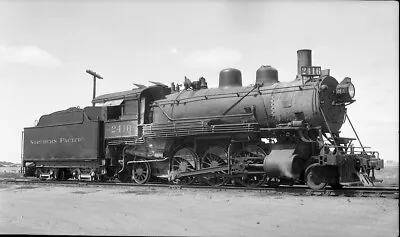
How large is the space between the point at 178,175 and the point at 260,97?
163 inches

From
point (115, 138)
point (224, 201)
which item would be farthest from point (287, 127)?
point (115, 138)

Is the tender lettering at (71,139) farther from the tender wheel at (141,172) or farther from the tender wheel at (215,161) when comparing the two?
the tender wheel at (215,161)

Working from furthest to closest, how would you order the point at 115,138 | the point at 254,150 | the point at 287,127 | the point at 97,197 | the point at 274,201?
the point at 115,138
the point at 254,150
the point at 287,127
the point at 97,197
the point at 274,201

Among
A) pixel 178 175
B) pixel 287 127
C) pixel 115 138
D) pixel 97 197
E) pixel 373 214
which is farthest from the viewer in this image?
pixel 115 138

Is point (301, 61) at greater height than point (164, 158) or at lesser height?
greater

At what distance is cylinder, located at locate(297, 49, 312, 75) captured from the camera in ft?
44.6

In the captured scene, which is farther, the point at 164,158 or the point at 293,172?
the point at 164,158

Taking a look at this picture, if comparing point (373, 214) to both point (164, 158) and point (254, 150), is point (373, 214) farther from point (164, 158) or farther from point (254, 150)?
point (164, 158)

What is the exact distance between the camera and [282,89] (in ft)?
43.6

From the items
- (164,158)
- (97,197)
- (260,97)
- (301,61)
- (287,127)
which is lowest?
(97,197)

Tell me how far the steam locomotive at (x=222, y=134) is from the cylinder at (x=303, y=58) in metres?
0.03

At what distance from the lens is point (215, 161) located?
46.2 feet

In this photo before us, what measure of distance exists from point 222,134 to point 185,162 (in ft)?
6.17

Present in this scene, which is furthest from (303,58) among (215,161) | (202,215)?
(202,215)
